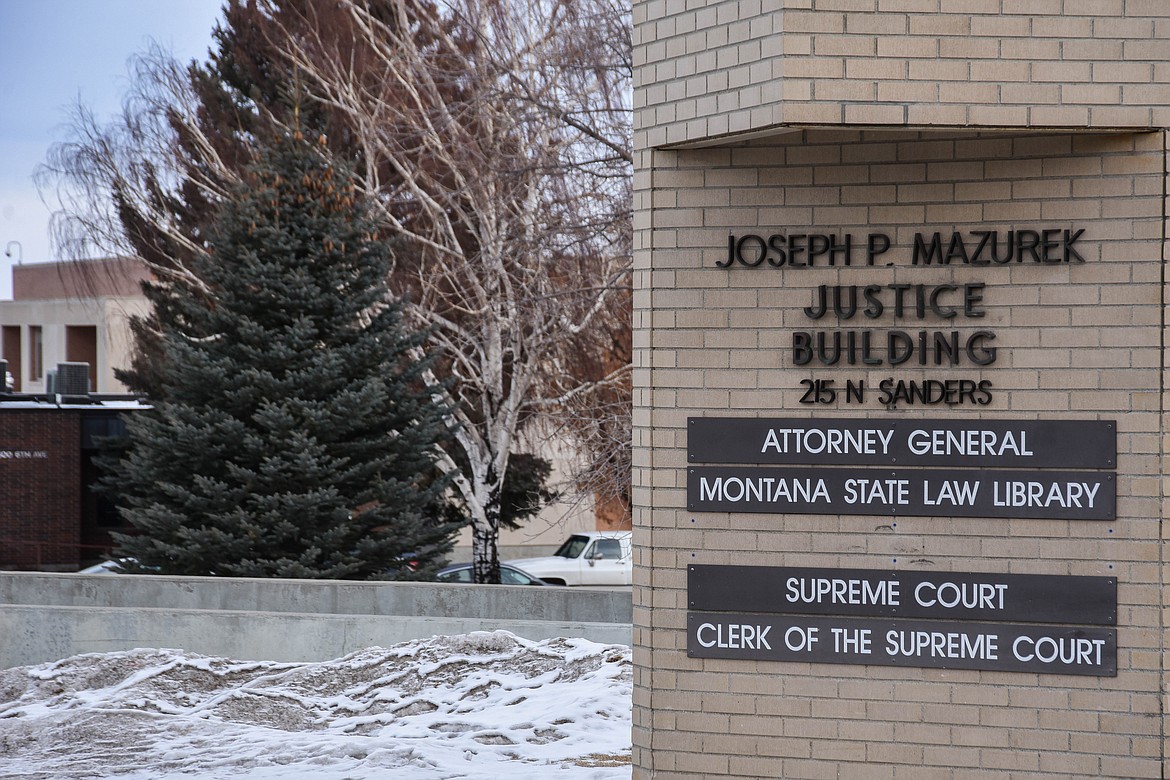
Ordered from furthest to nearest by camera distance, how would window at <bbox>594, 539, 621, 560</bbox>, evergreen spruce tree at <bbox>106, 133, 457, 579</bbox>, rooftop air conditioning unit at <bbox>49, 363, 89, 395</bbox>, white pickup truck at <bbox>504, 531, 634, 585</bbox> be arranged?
rooftop air conditioning unit at <bbox>49, 363, 89, 395</bbox> → window at <bbox>594, 539, 621, 560</bbox> → white pickup truck at <bbox>504, 531, 634, 585</bbox> → evergreen spruce tree at <bbox>106, 133, 457, 579</bbox>

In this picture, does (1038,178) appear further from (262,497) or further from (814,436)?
(262,497)

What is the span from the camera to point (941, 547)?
17.9 feet

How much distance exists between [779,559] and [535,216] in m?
15.7

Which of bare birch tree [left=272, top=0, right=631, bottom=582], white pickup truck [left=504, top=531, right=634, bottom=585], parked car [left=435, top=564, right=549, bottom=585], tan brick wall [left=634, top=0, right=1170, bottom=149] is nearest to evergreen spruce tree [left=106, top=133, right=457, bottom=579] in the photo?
bare birch tree [left=272, top=0, right=631, bottom=582]

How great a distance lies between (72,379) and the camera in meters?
35.7

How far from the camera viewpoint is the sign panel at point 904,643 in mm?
5277

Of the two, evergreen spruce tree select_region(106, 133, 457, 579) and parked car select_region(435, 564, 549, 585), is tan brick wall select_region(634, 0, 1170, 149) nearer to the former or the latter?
evergreen spruce tree select_region(106, 133, 457, 579)

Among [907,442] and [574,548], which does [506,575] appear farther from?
[907,442]

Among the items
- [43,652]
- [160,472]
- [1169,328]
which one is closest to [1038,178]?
[1169,328]

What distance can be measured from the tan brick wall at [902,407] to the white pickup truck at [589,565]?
18335mm

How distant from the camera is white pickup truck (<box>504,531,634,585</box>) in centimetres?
2428

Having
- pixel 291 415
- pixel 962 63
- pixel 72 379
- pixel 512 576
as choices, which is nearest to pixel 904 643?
pixel 962 63

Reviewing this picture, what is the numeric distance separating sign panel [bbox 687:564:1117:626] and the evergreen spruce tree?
11.3 m

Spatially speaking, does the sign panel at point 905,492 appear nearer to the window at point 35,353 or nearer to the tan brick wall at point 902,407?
the tan brick wall at point 902,407
